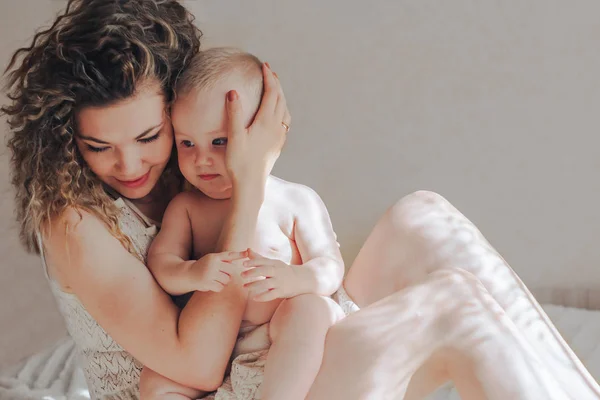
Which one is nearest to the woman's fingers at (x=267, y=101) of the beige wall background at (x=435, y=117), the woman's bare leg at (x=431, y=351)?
the woman's bare leg at (x=431, y=351)

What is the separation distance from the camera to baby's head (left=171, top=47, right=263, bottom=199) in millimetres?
1292

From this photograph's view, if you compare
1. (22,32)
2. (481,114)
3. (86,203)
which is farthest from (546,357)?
(22,32)

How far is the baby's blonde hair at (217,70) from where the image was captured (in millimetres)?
1300

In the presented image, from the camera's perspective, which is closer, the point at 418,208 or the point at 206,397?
the point at 206,397

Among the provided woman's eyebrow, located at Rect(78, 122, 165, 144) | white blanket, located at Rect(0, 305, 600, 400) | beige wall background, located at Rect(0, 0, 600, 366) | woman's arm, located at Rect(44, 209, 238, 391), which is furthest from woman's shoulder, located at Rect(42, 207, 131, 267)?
beige wall background, located at Rect(0, 0, 600, 366)

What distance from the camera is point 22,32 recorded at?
2395 mm

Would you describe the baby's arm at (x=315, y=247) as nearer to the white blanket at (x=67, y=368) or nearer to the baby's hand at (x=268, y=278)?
the baby's hand at (x=268, y=278)

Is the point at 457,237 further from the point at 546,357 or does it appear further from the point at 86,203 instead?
the point at 86,203

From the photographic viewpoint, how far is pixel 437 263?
1.46 metres

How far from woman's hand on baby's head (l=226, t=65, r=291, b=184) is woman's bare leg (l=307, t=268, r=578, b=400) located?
Result: 0.90 feet

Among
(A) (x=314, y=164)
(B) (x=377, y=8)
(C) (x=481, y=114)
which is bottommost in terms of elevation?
(A) (x=314, y=164)

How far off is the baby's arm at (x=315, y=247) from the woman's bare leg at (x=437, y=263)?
0.13 meters

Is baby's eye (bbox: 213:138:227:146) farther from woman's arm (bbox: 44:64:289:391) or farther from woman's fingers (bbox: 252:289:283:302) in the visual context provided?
woman's fingers (bbox: 252:289:283:302)

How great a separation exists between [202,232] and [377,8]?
1.37 meters
